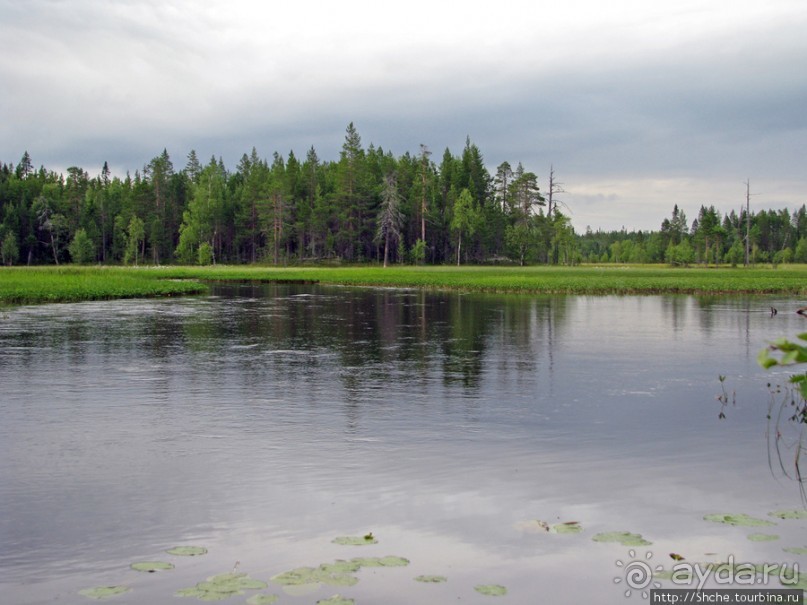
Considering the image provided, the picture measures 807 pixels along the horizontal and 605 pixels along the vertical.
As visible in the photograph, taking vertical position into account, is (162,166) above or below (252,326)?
above

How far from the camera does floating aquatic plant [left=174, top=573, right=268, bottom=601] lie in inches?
260

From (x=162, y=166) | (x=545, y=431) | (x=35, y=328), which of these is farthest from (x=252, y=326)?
(x=162, y=166)

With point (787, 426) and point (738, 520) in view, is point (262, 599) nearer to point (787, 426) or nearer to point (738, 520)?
point (738, 520)

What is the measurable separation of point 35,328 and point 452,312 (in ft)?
68.2

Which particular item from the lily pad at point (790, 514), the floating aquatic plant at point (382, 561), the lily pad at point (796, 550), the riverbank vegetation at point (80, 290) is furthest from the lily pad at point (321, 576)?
the riverbank vegetation at point (80, 290)

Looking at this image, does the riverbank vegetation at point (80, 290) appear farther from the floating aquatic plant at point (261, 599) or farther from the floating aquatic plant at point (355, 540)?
the floating aquatic plant at point (261, 599)

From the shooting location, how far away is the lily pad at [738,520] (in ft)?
27.7

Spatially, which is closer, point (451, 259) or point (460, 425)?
point (460, 425)

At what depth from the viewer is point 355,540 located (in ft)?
26.0

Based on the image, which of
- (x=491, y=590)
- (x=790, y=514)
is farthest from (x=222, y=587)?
(x=790, y=514)

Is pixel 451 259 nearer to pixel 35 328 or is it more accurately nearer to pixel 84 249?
pixel 84 249

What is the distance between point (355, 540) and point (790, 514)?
5.26 metres

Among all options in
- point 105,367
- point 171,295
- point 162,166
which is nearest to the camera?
point 105,367

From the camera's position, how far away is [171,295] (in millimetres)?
56469
